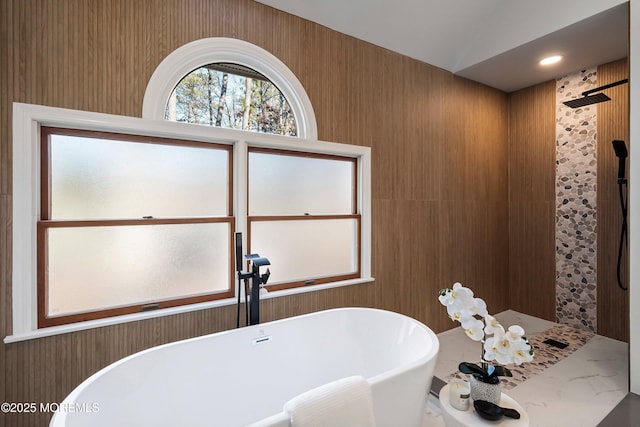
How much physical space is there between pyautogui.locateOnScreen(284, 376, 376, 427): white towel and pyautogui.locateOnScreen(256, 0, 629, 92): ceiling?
2.54m

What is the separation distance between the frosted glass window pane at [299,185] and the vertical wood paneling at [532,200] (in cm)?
248

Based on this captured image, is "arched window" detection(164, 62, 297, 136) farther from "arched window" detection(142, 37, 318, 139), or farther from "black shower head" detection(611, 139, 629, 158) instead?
"black shower head" detection(611, 139, 629, 158)

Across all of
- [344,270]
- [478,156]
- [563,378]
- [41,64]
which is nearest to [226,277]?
[344,270]

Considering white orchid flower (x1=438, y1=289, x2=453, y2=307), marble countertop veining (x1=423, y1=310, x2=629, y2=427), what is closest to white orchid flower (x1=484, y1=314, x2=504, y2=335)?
white orchid flower (x1=438, y1=289, x2=453, y2=307)

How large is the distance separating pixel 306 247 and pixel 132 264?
49.7 inches

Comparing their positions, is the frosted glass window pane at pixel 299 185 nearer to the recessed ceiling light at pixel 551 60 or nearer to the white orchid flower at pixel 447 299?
the white orchid flower at pixel 447 299

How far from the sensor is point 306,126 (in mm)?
2428

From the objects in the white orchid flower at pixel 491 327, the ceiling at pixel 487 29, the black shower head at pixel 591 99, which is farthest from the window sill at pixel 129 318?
the black shower head at pixel 591 99

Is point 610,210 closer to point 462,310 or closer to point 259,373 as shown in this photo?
point 462,310

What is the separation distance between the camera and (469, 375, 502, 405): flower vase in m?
1.47

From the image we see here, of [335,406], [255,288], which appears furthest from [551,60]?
[335,406]

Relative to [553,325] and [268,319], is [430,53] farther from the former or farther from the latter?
[553,325]

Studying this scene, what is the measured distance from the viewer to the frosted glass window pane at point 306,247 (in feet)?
7.82

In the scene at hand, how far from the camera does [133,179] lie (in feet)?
6.32
